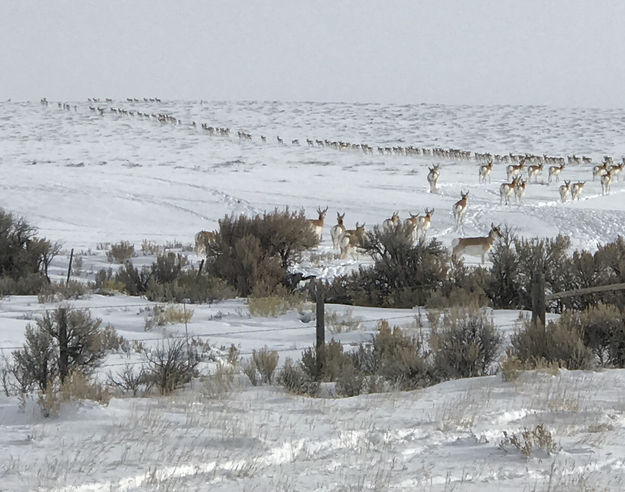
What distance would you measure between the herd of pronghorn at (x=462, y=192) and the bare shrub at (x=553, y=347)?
660cm

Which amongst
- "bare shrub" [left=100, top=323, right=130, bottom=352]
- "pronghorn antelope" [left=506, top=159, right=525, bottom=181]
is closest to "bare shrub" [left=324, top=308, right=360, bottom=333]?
"bare shrub" [left=100, top=323, right=130, bottom=352]

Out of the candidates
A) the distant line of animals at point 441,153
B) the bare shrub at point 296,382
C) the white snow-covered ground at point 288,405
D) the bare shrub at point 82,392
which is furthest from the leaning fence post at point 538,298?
the distant line of animals at point 441,153

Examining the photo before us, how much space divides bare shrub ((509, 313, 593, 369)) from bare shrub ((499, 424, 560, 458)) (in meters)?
2.83

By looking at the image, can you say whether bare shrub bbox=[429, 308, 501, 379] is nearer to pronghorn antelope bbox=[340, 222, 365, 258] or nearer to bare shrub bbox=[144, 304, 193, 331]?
bare shrub bbox=[144, 304, 193, 331]

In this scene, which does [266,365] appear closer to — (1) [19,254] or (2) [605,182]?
(1) [19,254]

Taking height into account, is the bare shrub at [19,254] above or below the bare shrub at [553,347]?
above

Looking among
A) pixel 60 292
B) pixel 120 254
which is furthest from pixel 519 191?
pixel 60 292

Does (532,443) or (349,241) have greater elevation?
(349,241)

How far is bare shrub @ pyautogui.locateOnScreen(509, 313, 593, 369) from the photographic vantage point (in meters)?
9.25

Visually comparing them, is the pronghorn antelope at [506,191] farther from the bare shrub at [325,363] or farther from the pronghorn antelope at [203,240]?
the bare shrub at [325,363]

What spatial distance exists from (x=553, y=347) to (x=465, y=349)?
961 millimetres

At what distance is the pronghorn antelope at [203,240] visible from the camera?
18.4 metres

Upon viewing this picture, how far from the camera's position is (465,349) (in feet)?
30.3

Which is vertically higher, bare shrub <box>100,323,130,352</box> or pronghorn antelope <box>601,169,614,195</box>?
pronghorn antelope <box>601,169,614,195</box>
